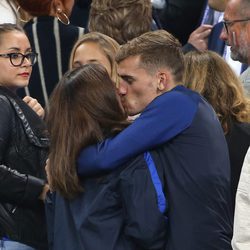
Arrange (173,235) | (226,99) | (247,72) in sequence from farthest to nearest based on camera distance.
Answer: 1. (247,72)
2. (226,99)
3. (173,235)

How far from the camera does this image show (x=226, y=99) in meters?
4.37

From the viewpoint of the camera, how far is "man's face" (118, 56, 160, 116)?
387cm

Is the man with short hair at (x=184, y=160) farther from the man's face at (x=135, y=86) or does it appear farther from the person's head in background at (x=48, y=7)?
the person's head in background at (x=48, y=7)

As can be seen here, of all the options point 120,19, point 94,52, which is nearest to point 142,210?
point 94,52

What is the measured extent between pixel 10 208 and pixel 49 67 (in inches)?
49.7

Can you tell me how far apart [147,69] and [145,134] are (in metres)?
0.40

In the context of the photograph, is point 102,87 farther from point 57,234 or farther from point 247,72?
point 247,72

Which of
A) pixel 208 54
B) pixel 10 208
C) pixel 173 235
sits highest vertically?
pixel 208 54

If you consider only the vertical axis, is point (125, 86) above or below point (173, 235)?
above

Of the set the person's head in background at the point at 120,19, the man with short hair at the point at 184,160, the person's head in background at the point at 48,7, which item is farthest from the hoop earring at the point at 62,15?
the man with short hair at the point at 184,160

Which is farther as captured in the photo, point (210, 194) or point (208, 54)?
point (208, 54)

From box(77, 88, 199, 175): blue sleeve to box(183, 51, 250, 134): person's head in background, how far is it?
0.70m

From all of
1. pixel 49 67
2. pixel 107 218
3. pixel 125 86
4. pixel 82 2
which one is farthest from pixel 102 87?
pixel 82 2

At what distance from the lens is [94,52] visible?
16.1 feet
